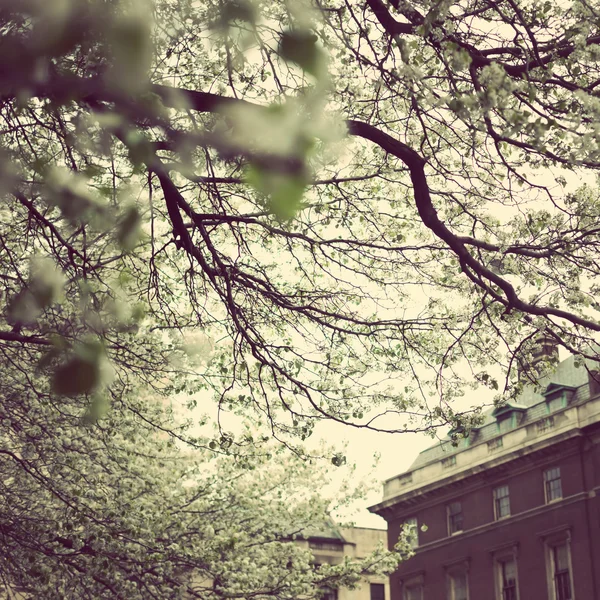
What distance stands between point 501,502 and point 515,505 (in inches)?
45.3

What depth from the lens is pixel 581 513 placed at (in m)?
32.8

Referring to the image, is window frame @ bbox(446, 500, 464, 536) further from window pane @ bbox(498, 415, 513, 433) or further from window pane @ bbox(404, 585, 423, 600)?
window pane @ bbox(498, 415, 513, 433)

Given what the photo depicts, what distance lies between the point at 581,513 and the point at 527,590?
4296 millimetres

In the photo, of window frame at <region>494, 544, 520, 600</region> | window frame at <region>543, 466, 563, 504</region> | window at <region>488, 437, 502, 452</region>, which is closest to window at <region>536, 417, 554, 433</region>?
window frame at <region>543, 466, 563, 504</region>

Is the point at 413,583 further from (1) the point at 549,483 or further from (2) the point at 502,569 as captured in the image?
(1) the point at 549,483

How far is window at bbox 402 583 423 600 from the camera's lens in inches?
1638

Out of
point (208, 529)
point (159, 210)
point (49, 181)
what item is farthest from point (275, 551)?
point (49, 181)

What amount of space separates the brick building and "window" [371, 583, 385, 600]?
556 cm

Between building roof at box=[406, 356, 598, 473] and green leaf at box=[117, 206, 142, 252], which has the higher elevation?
building roof at box=[406, 356, 598, 473]

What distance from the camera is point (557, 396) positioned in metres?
38.0

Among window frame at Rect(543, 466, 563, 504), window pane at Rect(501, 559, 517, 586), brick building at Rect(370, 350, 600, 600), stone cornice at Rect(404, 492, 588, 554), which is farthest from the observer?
window pane at Rect(501, 559, 517, 586)

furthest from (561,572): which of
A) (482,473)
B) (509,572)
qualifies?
(482,473)

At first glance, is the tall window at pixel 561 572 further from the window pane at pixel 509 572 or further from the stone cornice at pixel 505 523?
the window pane at pixel 509 572

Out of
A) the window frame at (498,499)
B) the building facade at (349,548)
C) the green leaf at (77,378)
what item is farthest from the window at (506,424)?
the green leaf at (77,378)
